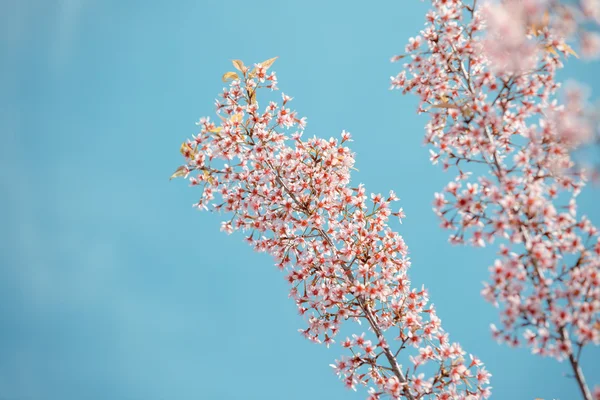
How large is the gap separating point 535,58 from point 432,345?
2443mm

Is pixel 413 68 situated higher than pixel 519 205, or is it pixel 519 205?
pixel 413 68

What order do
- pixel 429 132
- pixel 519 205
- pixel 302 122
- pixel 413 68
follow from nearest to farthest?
pixel 519 205 → pixel 429 132 → pixel 413 68 → pixel 302 122

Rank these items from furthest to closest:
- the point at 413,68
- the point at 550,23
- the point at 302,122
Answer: the point at 302,122, the point at 413,68, the point at 550,23

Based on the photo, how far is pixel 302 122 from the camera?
16.3ft

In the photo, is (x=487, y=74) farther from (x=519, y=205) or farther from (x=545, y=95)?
(x=519, y=205)

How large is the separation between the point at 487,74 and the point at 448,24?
64 centimetres

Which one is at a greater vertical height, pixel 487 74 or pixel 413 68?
pixel 413 68

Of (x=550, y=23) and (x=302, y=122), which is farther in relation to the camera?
(x=302, y=122)

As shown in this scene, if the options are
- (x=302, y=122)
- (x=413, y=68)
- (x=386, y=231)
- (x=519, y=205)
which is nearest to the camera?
(x=519, y=205)

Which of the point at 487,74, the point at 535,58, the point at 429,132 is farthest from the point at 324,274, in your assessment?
the point at 535,58

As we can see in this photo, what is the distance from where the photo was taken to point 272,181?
15.6ft

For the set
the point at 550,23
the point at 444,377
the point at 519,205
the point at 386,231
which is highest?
the point at 550,23

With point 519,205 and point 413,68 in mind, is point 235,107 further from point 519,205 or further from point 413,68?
point 519,205

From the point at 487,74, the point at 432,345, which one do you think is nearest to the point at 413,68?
the point at 487,74
